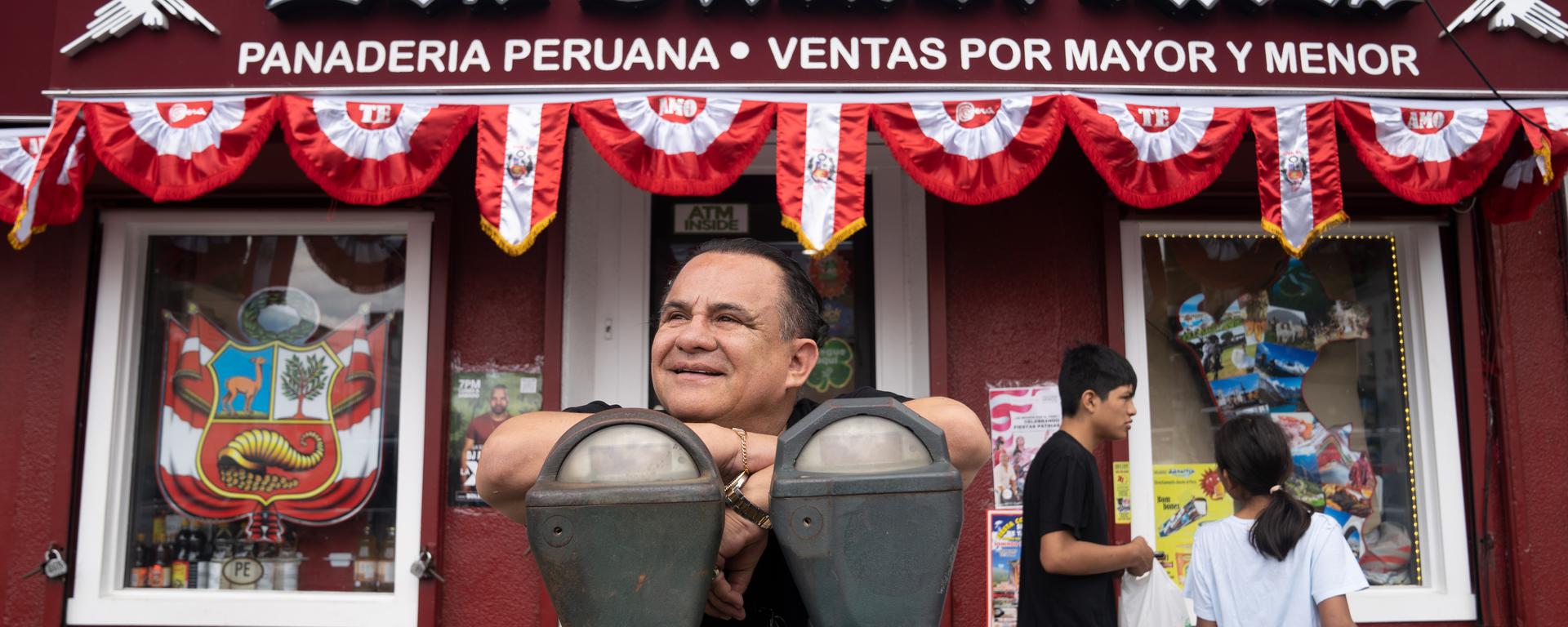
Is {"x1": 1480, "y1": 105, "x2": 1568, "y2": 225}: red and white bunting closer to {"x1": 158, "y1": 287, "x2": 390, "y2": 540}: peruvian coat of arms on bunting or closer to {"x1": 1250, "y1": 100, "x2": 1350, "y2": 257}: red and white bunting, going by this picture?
{"x1": 1250, "y1": 100, "x2": 1350, "y2": 257}: red and white bunting

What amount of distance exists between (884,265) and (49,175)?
332 cm

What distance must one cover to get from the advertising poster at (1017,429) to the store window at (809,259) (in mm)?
601

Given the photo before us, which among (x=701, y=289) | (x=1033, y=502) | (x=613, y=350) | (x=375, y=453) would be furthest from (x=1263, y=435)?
(x=375, y=453)

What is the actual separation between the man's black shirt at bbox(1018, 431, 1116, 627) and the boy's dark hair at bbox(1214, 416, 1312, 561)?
432 mm

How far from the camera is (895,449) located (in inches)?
49.8

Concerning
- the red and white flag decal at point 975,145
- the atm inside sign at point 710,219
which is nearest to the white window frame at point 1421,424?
the red and white flag decal at point 975,145

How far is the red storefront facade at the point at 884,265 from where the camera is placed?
4.09 metres

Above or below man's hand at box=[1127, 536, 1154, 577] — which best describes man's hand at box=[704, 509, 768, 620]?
above

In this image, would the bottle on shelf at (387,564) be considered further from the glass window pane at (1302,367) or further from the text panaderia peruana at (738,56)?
the glass window pane at (1302,367)

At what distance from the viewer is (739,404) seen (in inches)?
63.3

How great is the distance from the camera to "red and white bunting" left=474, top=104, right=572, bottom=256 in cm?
371

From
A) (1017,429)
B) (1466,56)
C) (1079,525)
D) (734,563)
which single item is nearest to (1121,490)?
(1017,429)

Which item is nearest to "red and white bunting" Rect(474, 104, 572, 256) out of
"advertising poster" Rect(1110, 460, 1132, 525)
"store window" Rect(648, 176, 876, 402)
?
"store window" Rect(648, 176, 876, 402)

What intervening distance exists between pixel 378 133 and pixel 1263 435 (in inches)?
124
